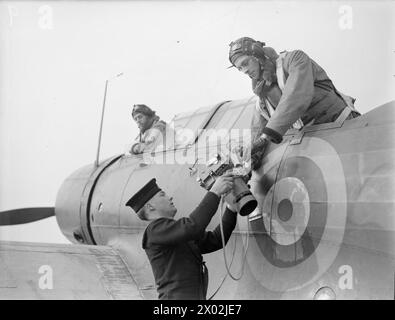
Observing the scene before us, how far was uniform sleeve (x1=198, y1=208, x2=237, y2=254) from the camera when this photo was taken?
3.46 m

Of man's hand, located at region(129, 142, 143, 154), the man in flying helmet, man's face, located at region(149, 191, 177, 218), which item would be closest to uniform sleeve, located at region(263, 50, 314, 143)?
the man in flying helmet

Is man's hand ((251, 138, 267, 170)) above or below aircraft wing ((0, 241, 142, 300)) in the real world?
above

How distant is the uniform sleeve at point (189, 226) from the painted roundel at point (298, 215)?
0.40 m

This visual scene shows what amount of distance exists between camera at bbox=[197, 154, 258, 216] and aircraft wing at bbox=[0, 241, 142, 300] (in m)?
1.48

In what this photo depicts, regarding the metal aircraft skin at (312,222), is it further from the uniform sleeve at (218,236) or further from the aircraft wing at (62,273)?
the uniform sleeve at (218,236)

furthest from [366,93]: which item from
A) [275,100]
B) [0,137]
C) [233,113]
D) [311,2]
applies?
[0,137]

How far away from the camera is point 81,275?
4.63 m

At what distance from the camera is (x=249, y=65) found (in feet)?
11.9

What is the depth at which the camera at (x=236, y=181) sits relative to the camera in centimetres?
317

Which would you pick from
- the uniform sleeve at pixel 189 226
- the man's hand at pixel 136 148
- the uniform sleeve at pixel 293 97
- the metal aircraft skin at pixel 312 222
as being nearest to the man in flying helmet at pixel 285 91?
the uniform sleeve at pixel 293 97

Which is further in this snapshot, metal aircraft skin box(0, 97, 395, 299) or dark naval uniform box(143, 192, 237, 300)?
dark naval uniform box(143, 192, 237, 300)

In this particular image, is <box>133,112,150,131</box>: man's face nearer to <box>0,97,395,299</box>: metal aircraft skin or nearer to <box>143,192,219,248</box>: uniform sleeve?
<box>0,97,395,299</box>: metal aircraft skin

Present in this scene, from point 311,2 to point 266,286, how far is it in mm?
4154
